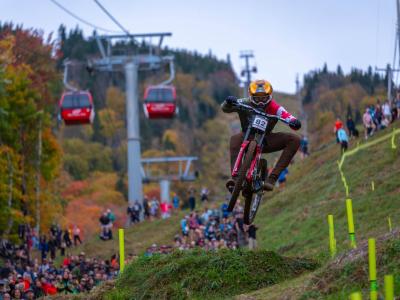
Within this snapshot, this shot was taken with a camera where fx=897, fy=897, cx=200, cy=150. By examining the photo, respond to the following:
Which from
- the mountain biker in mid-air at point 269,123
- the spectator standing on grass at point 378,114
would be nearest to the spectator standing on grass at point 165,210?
the spectator standing on grass at point 378,114

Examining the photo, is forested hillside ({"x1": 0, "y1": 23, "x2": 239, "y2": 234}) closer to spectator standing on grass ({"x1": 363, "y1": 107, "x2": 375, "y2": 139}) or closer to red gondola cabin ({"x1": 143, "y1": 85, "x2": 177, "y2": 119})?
red gondola cabin ({"x1": 143, "y1": 85, "x2": 177, "y2": 119})

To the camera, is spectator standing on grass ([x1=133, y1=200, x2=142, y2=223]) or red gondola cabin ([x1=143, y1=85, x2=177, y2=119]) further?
red gondola cabin ([x1=143, y1=85, x2=177, y2=119])

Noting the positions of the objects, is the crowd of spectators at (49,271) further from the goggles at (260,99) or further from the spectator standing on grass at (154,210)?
the spectator standing on grass at (154,210)

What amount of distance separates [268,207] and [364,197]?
9802mm

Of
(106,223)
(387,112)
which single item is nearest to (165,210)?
(106,223)

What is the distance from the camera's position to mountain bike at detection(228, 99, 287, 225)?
1498 centimetres

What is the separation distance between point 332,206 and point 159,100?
700 inches

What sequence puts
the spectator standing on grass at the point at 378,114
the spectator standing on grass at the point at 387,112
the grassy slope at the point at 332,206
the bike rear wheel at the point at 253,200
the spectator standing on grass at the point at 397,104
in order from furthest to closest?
the spectator standing on grass at the point at 378,114 → the spectator standing on grass at the point at 387,112 → the spectator standing on grass at the point at 397,104 → the grassy slope at the point at 332,206 → the bike rear wheel at the point at 253,200

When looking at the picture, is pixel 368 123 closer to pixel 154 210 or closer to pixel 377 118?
pixel 377 118

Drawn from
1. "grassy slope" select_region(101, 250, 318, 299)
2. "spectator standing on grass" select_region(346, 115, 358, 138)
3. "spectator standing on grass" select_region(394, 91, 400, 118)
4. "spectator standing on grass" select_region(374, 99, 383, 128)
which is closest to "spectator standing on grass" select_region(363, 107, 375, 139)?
"spectator standing on grass" select_region(374, 99, 383, 128)

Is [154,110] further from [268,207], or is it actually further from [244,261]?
[244,261]

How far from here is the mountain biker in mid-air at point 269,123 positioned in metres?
15.0

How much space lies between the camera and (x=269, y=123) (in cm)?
1519

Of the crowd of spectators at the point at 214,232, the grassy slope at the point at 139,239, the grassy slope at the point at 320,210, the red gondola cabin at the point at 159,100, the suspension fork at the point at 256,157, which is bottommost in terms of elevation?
the grassy slope at the point at 139,239
